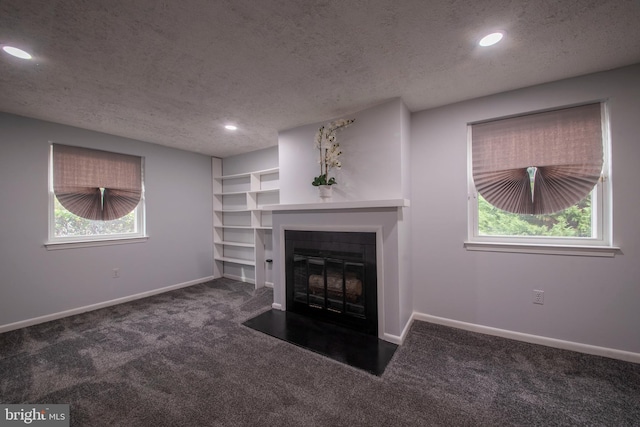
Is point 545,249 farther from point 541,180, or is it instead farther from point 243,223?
point 243,223

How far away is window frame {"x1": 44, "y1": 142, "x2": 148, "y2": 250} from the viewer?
9.61ft

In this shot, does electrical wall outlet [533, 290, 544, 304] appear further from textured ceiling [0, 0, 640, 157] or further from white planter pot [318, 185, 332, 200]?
white planter pot [318, 185, 332, 200]

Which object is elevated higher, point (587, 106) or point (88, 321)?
point (587, 106)

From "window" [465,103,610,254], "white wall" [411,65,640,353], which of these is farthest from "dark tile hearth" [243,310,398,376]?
"window" [465,103,610,254]

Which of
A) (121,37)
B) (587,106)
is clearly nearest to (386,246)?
(587,106)

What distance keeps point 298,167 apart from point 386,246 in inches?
59.8

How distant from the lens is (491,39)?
5.30 feet

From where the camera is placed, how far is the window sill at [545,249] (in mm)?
1993

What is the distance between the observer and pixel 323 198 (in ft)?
9.00

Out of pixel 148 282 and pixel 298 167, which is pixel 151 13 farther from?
pixel 148 282

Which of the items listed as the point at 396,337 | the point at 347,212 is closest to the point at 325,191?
the point at 347,212

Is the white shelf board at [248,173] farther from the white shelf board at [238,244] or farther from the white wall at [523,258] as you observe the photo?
the white wall at [523,258]

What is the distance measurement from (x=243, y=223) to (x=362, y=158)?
278cm

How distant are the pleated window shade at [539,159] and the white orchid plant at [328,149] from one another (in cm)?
141
